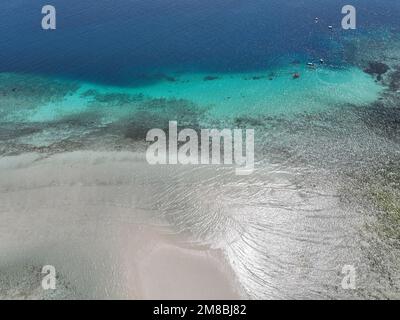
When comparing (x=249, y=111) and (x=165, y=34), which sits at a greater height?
(x=165, y=34)

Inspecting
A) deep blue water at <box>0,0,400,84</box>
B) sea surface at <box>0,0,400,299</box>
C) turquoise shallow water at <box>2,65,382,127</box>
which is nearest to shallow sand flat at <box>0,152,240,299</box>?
sea surface at <box>0,0,400,299</box>

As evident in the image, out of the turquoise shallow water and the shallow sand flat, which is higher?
the turquoise shallow water

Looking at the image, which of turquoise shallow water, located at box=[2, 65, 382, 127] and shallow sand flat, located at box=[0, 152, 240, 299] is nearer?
shallow sand flat, located at box=[0, 152, 240, 299]

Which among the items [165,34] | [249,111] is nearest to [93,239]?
[249,111]

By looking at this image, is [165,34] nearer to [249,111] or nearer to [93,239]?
[249,111]

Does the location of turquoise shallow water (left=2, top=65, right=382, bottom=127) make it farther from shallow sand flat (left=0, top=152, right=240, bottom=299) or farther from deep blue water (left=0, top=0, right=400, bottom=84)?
shallow sand flat (left=0, top=152, right=240, bottom=299)
